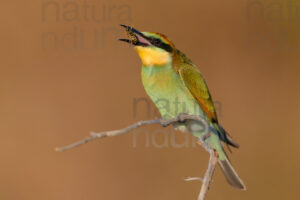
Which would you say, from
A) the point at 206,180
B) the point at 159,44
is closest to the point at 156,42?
the point at 159,44

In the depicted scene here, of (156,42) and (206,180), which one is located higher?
(156,42)

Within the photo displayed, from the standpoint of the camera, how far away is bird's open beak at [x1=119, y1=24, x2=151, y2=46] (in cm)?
125

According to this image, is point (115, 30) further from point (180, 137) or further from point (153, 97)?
point (153, 97)

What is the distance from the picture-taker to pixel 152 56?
1.35m

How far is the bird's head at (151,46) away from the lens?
1.28m

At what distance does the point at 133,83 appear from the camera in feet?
8.00

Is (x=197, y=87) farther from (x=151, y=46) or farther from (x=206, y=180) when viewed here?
(x=206, y=180)

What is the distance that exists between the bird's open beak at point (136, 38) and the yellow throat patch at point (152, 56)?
2cm

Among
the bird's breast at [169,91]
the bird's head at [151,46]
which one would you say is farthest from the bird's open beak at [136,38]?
the bird's breast at [169,91]

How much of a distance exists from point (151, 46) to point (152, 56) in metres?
0.04

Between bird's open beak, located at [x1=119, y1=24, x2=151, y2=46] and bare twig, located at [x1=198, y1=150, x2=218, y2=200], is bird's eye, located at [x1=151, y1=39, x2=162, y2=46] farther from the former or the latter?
bare twig, located at [x1=198, y1=150, x2=218, y2=200]

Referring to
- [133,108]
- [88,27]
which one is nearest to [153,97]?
[133,108]

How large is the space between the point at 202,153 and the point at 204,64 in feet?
1.66

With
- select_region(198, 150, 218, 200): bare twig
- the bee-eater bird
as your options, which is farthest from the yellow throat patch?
select_region(198, 150, 218, 200): bare twig
